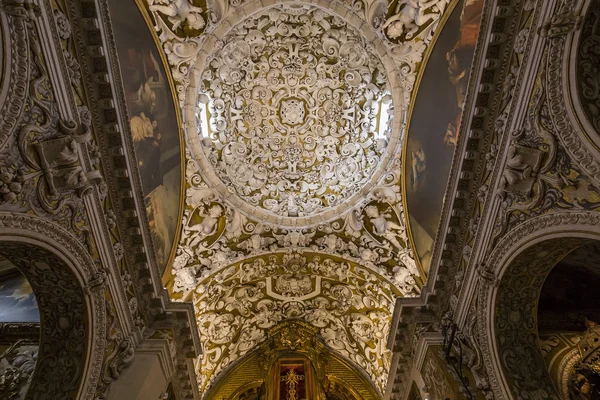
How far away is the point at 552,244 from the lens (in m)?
6.37

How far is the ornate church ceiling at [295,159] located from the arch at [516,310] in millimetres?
2859

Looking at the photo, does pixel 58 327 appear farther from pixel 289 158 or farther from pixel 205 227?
pixel 289 158

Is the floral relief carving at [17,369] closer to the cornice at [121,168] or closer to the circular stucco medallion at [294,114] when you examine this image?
the cornice at [121,168]

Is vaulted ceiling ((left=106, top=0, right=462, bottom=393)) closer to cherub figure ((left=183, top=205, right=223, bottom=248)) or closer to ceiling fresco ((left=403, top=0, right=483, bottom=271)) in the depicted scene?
cherub figure ((left=183, top=205, right=223, bottom=248))

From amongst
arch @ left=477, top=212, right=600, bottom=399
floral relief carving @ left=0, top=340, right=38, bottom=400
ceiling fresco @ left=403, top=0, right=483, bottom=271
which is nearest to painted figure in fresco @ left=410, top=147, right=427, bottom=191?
ceiling fresco @ left=403, top=0, right=483, bottom=271

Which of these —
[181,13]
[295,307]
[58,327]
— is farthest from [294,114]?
[58,327]

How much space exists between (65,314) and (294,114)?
755 centimetres

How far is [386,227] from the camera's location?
36.4ft

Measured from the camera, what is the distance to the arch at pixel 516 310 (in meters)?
6.66

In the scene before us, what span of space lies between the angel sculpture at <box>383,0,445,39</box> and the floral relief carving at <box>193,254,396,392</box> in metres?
6.33

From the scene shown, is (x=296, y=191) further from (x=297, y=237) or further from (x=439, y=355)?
(x=439, y=355)

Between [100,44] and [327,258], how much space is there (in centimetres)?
809

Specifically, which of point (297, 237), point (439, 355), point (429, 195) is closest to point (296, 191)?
point (297, 237)

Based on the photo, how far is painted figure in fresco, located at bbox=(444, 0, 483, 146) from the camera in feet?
25.0
